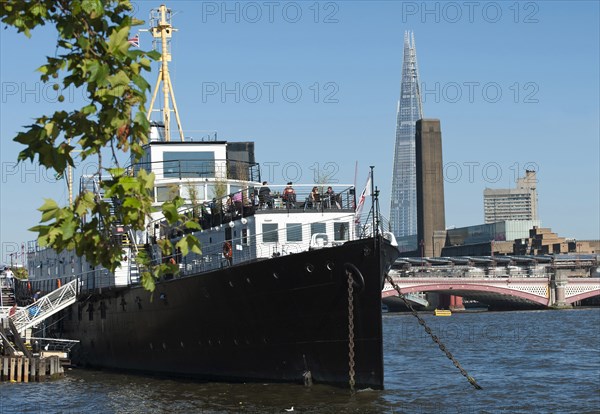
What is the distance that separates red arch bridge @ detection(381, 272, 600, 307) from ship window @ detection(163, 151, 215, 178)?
73043 millimetres

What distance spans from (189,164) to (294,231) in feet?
35.5

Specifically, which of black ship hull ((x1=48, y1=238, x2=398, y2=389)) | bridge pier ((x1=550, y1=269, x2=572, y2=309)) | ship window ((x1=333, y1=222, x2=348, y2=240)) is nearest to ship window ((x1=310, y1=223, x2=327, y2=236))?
ship window ((x1=333, y1=222, x2=348, y2=240))

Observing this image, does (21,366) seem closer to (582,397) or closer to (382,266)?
(382,266)

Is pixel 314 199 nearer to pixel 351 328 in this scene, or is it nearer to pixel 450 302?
pixel 351 328

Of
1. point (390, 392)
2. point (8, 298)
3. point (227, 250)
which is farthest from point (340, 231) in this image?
point (8, 298)

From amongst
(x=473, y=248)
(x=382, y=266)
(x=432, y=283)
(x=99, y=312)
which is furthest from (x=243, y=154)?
(x=473, y=248)

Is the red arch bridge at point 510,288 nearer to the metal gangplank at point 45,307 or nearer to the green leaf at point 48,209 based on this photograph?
the metal gangplank at point 45,307

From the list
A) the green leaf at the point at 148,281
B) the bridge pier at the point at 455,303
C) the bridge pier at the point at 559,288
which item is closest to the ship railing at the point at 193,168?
the green leaf at the point at 148,281

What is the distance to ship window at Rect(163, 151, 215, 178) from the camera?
42.0 m

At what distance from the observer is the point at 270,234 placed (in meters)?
32.6

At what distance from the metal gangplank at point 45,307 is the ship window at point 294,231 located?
47.9ft

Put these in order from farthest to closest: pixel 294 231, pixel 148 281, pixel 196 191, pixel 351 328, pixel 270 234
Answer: pixel 196 191, pixel 294 231, pixel 270 234, pixel 351 328, pixel 148 281

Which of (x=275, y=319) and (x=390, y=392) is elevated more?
(x=275, y=319)

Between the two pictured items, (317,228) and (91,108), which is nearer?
(91,108)
